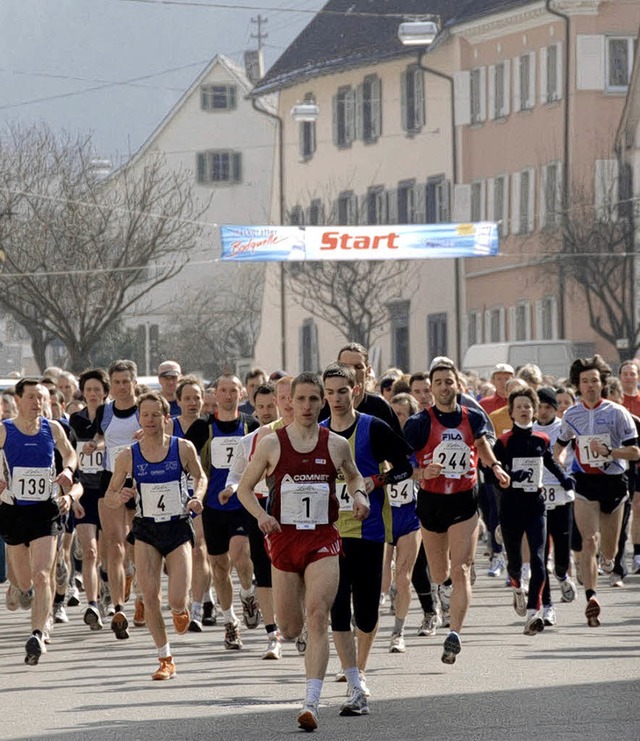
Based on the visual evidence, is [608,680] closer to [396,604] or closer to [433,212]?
[396,604]

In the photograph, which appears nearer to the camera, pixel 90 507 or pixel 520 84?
pixel 90 507

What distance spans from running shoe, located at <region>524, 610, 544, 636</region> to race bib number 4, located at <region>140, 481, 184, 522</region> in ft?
9.59

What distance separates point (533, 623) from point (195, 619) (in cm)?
273

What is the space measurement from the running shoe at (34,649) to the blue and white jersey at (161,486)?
1115mm

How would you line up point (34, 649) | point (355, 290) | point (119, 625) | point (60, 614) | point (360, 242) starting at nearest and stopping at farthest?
point (34, 649) → point (119, 625) → point (60, 614) → point (360, 242) → point (355, 290)

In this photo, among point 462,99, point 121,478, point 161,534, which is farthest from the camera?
point 462,99

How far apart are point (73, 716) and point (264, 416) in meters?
4.61

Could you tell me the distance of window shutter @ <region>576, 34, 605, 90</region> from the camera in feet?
183

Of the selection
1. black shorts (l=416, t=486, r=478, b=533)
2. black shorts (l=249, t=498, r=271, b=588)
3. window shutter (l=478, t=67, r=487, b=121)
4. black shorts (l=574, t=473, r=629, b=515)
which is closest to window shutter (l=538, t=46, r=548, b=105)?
window shutter (l=478, t=67, r=487, b=121)

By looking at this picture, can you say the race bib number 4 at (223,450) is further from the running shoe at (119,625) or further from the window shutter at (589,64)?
the window shutter at (589,64)

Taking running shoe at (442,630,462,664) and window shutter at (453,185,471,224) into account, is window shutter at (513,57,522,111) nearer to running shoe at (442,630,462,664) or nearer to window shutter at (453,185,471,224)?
window shutter at (453,185,471,224)

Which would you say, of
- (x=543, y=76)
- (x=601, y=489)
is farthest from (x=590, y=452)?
(x=543, y=76)

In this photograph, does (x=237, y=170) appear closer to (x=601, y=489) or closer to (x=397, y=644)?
(x=601, y=489)

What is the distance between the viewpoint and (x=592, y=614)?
15414 millimetres
